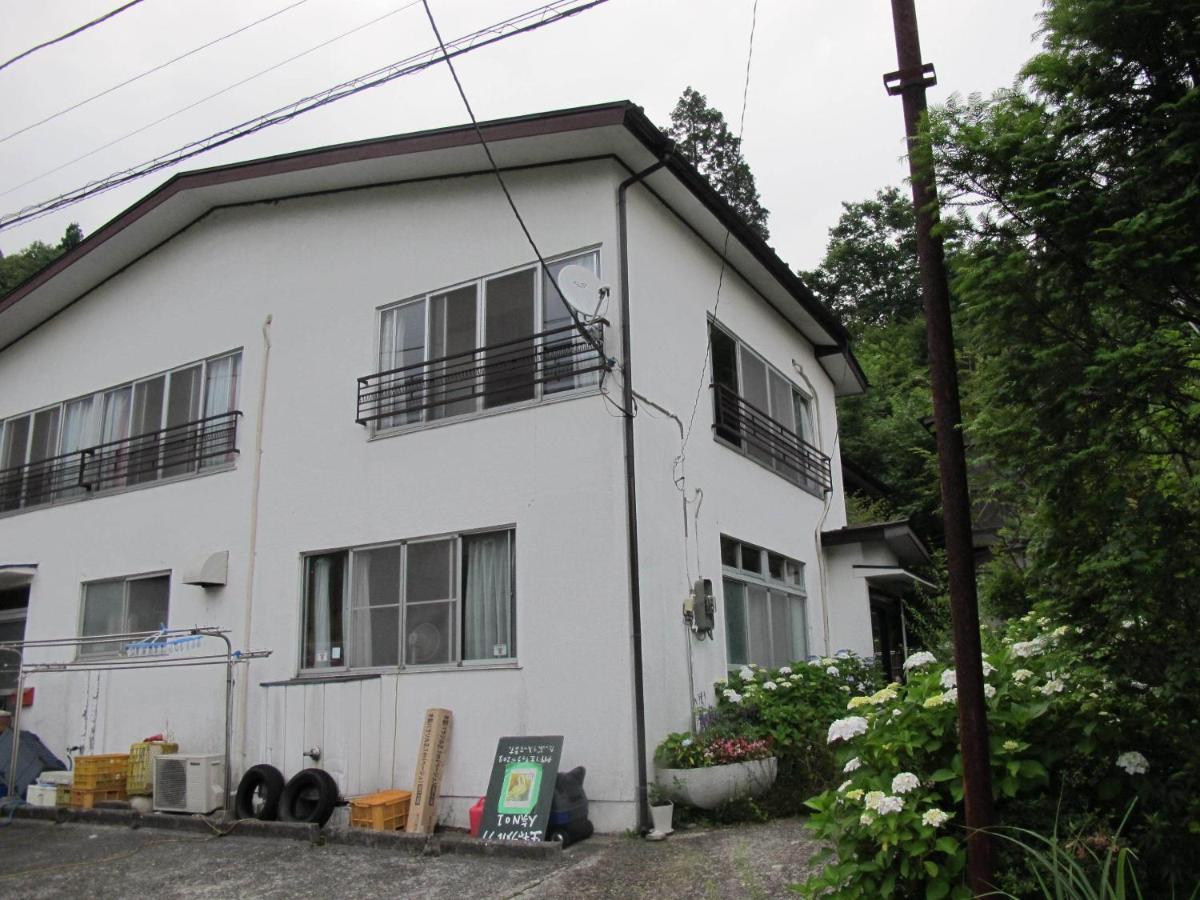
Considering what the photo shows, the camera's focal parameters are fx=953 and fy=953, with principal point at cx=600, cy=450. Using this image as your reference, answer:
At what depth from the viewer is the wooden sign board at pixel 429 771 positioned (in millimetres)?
8062

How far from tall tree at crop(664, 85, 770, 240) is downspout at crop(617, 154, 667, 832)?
30132 mm

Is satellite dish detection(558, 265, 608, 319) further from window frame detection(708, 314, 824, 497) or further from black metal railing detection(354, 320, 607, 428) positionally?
window frame detection(708, 314, 824, 497)

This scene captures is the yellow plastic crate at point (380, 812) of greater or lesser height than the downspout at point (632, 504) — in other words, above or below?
below

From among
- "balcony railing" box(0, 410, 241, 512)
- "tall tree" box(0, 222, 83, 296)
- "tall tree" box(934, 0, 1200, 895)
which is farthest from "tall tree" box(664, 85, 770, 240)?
"tall tree" box(934, 0, 1200, 895)

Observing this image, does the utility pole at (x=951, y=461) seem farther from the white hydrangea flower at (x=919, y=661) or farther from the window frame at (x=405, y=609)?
the window frame at (x=405, y=609)

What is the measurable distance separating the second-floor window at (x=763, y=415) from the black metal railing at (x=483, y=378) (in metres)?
2.31

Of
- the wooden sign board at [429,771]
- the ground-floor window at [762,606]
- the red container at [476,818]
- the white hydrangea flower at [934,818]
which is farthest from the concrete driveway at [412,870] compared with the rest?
the ground-floor window at [762,606]

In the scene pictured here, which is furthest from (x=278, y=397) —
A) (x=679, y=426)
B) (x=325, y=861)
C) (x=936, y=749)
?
(x=936, y=749)

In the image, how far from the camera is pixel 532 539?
852 centimetres

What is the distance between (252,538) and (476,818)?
4.41 m

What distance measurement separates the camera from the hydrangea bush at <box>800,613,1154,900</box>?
3971 mm

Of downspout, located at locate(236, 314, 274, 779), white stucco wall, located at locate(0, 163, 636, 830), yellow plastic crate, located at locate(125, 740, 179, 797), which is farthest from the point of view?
downspout, located at locate(236, 314, 274, 779)

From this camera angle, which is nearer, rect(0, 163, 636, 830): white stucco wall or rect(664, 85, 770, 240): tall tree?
rect(0, 163, 636, 830): white stucco wall

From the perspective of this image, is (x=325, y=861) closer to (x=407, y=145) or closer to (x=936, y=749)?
(x=936, y=749)
